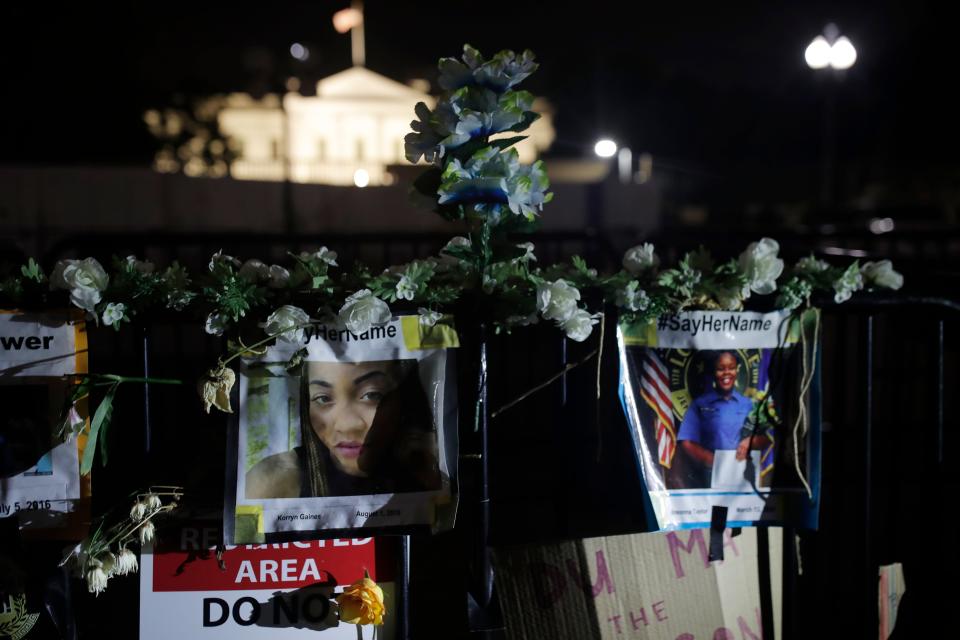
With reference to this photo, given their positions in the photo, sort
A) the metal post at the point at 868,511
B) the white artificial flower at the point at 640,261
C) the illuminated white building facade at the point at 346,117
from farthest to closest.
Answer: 1. the illuminated white building facade at the point at 346,117
2. the metal post at the point at 868,511
3. the white artificial flower at the point at 640,261

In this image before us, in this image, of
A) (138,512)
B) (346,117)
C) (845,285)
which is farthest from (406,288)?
(346,117)

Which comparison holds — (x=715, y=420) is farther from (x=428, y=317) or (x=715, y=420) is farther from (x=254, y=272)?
(x=254, y=272)

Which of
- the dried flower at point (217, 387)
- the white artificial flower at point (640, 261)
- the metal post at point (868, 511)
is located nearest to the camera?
the dried flower at point (217, 387)

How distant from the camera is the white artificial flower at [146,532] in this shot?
104 inches

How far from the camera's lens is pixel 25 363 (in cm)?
263

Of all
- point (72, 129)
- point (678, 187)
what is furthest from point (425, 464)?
point (678, 187)

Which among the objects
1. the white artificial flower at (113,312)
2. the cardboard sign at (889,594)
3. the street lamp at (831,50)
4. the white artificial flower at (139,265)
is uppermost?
the street lamp at (831,50)

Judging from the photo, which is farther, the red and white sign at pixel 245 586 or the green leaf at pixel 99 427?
the red and white sign at pixel 245 586

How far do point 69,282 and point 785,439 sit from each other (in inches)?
93.2

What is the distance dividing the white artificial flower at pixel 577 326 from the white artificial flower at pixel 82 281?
54.8 inches

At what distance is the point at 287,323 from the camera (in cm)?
255

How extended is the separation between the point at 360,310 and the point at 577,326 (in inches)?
26.0

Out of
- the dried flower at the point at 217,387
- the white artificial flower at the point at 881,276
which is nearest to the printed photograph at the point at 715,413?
the white artificial flower at the point at 881,276

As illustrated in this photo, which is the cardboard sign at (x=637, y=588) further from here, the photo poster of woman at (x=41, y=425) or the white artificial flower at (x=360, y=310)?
the photo poster of woman at (x=41, y=425)
